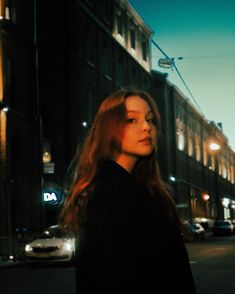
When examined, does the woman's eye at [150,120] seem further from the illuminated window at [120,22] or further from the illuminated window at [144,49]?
the illuminated window at [144,49]

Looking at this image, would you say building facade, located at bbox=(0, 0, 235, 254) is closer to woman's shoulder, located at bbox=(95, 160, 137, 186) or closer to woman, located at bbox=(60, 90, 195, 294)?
woman, located at bbox=(60, 90, 195, 294)

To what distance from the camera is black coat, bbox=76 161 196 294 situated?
1965 mm

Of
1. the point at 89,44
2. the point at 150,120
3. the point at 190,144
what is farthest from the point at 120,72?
the point at 150,120

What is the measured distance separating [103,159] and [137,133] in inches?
5.8

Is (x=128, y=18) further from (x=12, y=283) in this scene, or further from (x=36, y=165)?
(x=12, y=283)

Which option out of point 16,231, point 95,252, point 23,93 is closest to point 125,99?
point 95,252

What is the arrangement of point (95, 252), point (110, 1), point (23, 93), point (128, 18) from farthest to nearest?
point (128, 18), point (110, 1), point (23, 93), point (95, 252)

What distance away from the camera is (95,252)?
200cm

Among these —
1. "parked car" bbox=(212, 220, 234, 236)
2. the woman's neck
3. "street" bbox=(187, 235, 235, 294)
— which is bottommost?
"street" bbox=(187, 235, 235, 294)

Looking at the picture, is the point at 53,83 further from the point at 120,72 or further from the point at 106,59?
the point at 120,72

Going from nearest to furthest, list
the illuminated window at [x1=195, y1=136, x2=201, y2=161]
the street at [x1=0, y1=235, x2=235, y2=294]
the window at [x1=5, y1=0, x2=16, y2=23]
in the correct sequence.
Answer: the street at [x1=0, y1=235, x2=235, y2=294], the window at [x1=5, y1=0, x2=16, y2=23], the illuminated window at [x1=195, y1=136, x2=201, y2=161]

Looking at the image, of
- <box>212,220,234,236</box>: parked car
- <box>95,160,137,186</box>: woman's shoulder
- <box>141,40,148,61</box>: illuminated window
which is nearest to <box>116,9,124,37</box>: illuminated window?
<box>141,40,148,61</box>: illuminated window

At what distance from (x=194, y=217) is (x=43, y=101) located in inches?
1261

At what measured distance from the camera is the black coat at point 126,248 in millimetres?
1965
